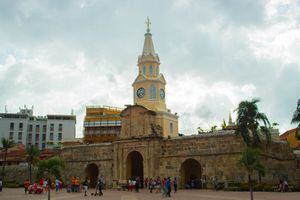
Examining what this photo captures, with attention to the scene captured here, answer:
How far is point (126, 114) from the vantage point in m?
45.4

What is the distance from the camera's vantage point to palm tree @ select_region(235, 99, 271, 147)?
117ft

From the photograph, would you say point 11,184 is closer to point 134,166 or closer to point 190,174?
point 134,166

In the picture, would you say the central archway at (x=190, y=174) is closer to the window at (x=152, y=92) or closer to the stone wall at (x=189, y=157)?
the stone wall at (x=189, y=157)

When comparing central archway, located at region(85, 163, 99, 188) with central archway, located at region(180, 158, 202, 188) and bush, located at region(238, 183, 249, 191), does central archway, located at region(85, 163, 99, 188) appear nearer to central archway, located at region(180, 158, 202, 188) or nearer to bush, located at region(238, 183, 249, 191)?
central archway, located at region(180, 158, 202, 188)

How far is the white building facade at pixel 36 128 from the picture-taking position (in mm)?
103562

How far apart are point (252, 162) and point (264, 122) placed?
1467 cm

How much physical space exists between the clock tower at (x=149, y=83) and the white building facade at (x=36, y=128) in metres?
55.8

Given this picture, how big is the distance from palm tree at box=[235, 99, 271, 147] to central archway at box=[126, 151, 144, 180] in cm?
1453

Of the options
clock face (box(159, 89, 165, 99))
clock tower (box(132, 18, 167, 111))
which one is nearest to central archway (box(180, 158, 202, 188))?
clock tower (box(132, 18, 167, 111))

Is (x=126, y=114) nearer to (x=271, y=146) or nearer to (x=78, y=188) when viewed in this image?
(x=78, y=188)

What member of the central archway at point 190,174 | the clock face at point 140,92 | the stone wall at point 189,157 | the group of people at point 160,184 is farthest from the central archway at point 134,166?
the clock face at point 140,92

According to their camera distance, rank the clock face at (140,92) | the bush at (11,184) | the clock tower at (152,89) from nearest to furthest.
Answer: the bush at (11,184), the clock tower at (152,89), the clock face at (140,92)

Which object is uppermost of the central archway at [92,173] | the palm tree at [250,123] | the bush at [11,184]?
the palm tree at [250,123]

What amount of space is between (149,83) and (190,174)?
1602 centimetres
